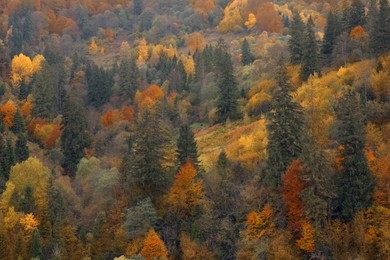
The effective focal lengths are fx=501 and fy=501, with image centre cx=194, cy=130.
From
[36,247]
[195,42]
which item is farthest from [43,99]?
[195,42]

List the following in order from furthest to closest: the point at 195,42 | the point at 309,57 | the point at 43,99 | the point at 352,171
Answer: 1. the point at 195,42
2. the point at 43,99
3. the point at 309,57
4. the point at 352,171

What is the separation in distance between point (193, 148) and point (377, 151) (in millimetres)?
21631

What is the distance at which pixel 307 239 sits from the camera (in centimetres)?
4784

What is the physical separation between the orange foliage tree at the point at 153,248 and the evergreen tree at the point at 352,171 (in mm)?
18532

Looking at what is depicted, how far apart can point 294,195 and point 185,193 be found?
13995mm

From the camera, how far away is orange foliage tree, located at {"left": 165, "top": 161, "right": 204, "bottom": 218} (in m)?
58.2

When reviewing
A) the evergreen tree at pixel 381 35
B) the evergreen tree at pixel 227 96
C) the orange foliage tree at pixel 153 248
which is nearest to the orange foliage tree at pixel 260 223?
the orange foliage tree at pixel 153 248

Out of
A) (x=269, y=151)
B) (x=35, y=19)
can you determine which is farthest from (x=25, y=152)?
(x=35, y=19)

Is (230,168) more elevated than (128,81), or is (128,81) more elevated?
(230,168)

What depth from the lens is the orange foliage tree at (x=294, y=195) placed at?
1948 inches

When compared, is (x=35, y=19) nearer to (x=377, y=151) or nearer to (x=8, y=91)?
(x=8, y=91)

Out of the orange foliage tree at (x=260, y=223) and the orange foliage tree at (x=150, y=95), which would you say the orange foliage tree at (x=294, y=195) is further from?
the orange foliage tree at (x=150, y=95)

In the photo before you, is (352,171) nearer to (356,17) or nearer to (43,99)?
(356,17)

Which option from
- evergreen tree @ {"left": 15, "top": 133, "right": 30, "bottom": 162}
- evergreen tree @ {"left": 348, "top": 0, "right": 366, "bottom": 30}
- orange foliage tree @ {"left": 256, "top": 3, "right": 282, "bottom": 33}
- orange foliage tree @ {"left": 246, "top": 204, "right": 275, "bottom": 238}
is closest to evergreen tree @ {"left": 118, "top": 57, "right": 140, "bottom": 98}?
evergreen tree @ {"left": 15, "top": 133, "right": 30, "bottom": 162}
